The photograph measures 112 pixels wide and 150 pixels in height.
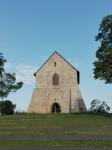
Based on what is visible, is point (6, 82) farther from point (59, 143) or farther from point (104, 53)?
point (59, 143)

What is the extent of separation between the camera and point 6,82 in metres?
77.0

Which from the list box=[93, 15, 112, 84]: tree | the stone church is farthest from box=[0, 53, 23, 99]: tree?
box=[93, 15, 112, 84]: tree

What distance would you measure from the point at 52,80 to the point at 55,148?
65385mm

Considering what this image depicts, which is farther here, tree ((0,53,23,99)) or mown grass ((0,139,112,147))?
tree ((0,53,23,99))

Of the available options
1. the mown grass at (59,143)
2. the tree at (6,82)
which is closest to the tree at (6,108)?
the tree at (6,82)

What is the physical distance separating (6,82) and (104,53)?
28.0m

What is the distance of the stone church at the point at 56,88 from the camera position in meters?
79.6

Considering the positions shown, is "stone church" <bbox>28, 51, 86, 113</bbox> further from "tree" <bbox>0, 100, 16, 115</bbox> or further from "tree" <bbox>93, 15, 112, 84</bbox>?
"tree" <bbox>93, 15, 112, 84</bbox>

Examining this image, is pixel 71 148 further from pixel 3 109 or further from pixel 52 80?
pixel 52 80

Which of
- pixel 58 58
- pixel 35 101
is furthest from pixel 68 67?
pixel 35 101

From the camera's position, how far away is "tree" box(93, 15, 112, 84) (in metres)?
52.0

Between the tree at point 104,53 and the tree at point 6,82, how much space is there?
25697 millimetres

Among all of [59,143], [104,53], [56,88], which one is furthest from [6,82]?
[59,143]

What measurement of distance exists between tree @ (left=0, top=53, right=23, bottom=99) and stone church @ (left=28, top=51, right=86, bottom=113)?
5.57 meters
